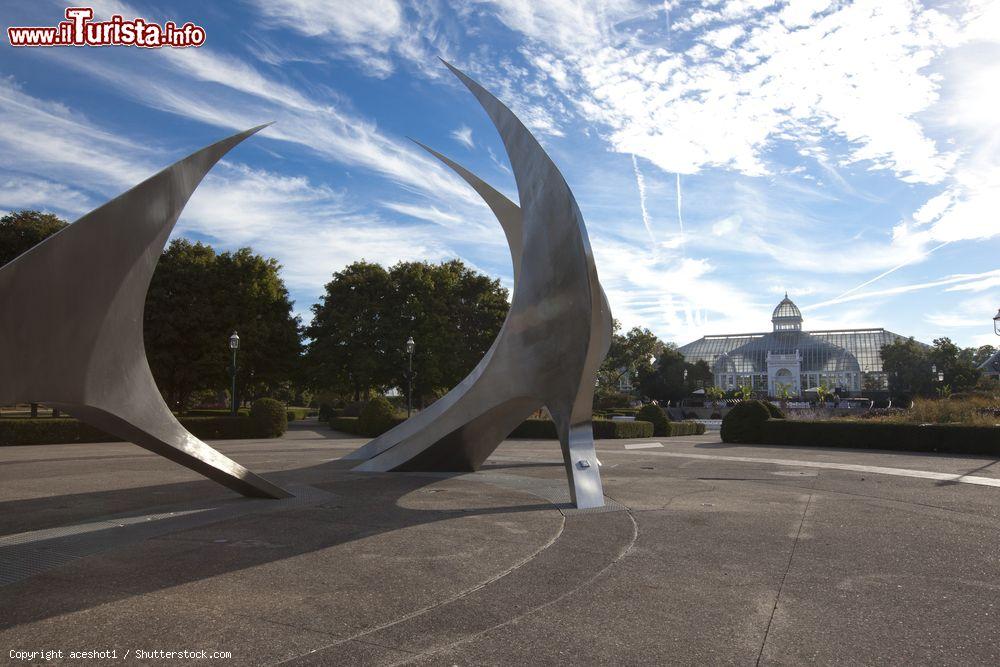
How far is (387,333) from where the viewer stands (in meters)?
41.3

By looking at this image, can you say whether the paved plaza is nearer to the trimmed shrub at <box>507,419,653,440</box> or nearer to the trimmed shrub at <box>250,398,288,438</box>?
the trimmed shrub at <box>507,419,653,440</box>

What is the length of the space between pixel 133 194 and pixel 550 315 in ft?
23.4

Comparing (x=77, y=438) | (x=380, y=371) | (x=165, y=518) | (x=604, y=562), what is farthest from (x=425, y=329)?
(x=604, y=562)

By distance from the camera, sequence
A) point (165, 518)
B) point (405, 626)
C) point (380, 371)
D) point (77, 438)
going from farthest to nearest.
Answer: point (380, 371)
point (77, 438)
point (165, 518)
point (405, 626)

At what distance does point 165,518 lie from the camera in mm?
9234

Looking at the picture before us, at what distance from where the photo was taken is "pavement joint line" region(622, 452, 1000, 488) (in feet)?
47.0

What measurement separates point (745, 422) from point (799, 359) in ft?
239

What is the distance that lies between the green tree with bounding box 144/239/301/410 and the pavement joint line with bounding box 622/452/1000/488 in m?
25.7

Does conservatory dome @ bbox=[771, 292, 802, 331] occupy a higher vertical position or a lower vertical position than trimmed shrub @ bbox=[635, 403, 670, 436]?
higher

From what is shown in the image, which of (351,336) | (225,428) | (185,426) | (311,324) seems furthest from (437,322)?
(185,426)

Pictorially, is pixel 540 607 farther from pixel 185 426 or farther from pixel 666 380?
pixel 666 380

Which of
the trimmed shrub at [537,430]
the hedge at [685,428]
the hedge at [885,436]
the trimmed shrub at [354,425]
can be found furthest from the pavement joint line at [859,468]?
the trimmed shrub at [354,425]

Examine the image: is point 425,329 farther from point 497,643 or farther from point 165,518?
point 497,643

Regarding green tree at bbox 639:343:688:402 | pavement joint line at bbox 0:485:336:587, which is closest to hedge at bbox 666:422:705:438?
pavement joint line at bbox 0:485:336:587
